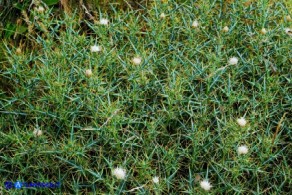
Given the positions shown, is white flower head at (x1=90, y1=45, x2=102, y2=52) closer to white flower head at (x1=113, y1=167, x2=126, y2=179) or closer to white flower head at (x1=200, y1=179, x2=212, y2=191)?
white flower head at (x1=113, y1=167, x2=126, y2=179)

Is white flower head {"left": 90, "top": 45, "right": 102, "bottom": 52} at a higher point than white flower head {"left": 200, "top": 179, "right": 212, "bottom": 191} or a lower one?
higher

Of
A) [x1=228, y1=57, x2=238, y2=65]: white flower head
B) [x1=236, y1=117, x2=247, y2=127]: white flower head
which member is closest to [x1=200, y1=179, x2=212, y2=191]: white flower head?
[x1=236, y1=117, x2=247, y2=127]: white flower head

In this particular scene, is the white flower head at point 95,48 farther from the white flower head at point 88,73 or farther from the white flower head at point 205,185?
the white flower head at point 205,185

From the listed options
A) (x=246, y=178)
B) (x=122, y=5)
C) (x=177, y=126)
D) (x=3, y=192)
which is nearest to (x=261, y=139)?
(x=246, y=178)

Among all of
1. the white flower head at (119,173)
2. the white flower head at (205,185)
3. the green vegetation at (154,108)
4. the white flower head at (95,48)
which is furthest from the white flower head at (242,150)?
the white flower head at (95,48)

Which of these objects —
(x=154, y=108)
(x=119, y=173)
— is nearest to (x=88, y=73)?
(x=154, y=108)

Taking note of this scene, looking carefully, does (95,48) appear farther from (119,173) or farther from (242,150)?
(242,150)

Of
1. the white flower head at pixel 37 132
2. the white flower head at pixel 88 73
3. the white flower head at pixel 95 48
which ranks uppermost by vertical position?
the white flower head at pixel 95 48

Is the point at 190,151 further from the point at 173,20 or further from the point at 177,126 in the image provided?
the point at 173,20

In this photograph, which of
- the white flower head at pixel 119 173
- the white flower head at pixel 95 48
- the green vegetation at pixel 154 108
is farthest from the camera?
the white flower head at pixel 95 48
